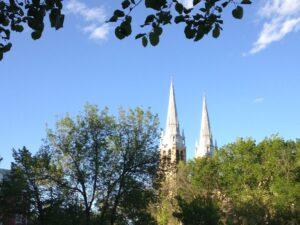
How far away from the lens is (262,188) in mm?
48156

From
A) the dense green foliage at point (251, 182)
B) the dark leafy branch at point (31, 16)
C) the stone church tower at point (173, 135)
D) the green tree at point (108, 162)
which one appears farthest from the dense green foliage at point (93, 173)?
the stone church tower at point (173, 135)

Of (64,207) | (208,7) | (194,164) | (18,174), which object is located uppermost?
(194,164)

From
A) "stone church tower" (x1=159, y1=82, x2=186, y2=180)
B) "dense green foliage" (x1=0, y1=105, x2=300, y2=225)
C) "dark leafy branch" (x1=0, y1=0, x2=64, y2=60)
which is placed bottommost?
"dark leafy branch" (x1=0, y1=0, x2=64, y2=60)

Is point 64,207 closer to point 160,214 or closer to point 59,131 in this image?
point 59,131

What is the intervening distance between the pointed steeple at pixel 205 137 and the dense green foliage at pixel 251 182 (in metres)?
55.2

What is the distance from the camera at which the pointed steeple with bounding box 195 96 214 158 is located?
111 metres

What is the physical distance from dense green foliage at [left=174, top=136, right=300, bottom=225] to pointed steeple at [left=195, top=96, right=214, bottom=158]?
55.2 meters

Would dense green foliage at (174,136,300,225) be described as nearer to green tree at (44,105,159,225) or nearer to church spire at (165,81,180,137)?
green tree at (44,105,159,225)

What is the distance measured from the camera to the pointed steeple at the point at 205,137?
365 feet

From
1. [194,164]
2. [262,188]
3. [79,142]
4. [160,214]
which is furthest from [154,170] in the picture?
[160,214]

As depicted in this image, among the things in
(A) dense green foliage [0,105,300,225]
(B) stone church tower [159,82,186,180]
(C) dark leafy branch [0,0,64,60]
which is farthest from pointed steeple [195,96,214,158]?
(C) dark leafy branch [0,0,64,60]

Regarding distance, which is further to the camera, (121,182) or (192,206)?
(192,206)

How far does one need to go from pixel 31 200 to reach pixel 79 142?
5.14 m

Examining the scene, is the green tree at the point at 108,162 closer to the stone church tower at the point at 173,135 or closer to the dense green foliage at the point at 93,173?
the dense green foliage at the point at 93,173
